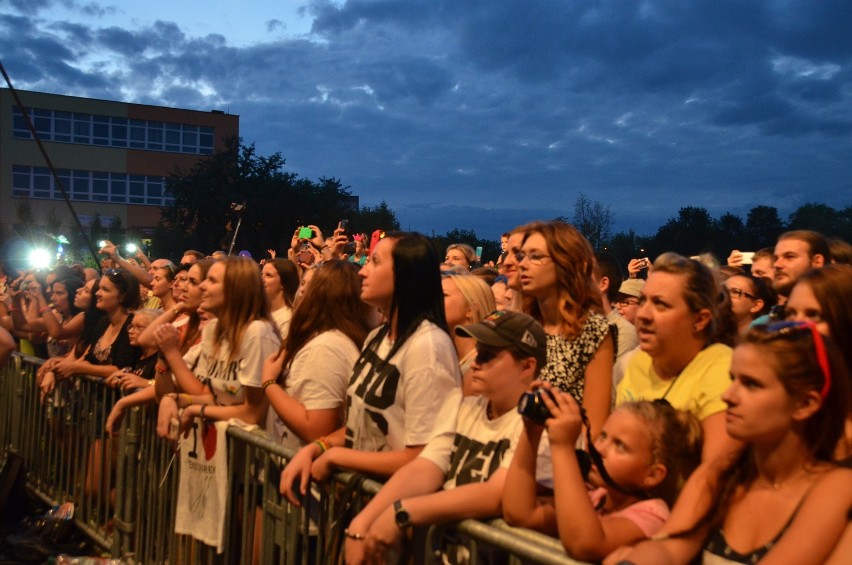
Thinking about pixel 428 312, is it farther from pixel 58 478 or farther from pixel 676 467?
pixel 58 478

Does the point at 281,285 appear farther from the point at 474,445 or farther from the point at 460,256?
the point at 474,445

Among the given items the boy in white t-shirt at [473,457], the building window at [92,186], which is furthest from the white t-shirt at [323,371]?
the building window at [92,186]

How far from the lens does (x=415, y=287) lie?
12.0 feet

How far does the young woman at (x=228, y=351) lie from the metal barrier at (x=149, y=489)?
32 cm

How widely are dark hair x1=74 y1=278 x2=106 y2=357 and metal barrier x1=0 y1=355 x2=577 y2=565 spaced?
1.25ft

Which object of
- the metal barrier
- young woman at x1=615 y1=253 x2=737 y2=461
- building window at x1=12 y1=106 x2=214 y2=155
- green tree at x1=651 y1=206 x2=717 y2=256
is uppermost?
building window at x1=12 y1=106 x2=214 y2=155

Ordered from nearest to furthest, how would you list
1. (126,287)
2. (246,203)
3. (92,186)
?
(126,287) < (246,203) < (92,186)

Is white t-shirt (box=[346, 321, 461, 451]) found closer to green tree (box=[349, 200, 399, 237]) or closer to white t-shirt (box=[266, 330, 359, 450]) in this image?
white t-shirt (box=[266, 330, 359, 450])

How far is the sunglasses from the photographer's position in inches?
89.1

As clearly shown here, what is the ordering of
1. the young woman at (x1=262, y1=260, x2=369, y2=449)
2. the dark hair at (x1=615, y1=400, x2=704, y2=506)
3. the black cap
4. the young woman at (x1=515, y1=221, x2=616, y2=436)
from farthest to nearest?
the young woman at (x1=262, y1=260, x2=369, y2=449) < the young woman at (x1=515, y1=221, x2=616, y2=436) < the black cap < the dark hair at (x1=615, y1=400, x2=704, y2=506)

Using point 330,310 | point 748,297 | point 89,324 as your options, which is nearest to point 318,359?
point 330,310

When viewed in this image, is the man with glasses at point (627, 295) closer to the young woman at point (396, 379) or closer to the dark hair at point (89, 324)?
the young woman at point (396, 379)

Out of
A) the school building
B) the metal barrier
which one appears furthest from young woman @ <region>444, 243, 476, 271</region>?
the school building

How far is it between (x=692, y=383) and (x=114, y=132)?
6831cm
